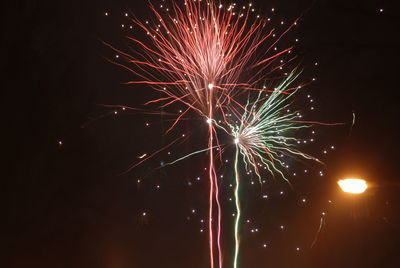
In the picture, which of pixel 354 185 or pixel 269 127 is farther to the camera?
pixel 269 127

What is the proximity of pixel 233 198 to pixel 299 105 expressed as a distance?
2.24 m

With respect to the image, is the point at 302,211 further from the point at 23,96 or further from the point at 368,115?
the point at 23,96

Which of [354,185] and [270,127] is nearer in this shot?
[354,185]

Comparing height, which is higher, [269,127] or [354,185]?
[269,127]

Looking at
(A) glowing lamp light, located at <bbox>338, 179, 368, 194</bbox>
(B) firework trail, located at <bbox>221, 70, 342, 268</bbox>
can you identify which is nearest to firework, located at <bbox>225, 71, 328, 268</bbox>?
(B) firework trail, located at <bbox>221, 70, 342, 268</bbox>

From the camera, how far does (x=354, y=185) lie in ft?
15.7

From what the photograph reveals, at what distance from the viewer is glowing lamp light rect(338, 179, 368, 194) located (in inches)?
188

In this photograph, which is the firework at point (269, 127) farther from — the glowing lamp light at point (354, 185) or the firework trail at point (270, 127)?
the glowing lamp light at point (354, 185)

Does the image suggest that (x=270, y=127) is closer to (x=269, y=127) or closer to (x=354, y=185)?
(x=269, y=127)

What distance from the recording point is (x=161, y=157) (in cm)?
922

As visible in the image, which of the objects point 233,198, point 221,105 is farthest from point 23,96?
point 233,198

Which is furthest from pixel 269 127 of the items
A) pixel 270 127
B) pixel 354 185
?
pixel 354 185

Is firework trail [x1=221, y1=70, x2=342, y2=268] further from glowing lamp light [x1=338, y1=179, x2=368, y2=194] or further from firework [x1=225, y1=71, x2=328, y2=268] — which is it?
glowing lamp light [x1=338, y1=179, x2=368, y2=194]

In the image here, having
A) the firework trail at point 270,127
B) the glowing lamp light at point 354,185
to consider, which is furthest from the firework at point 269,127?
the glowing lamp light at point 354,185
